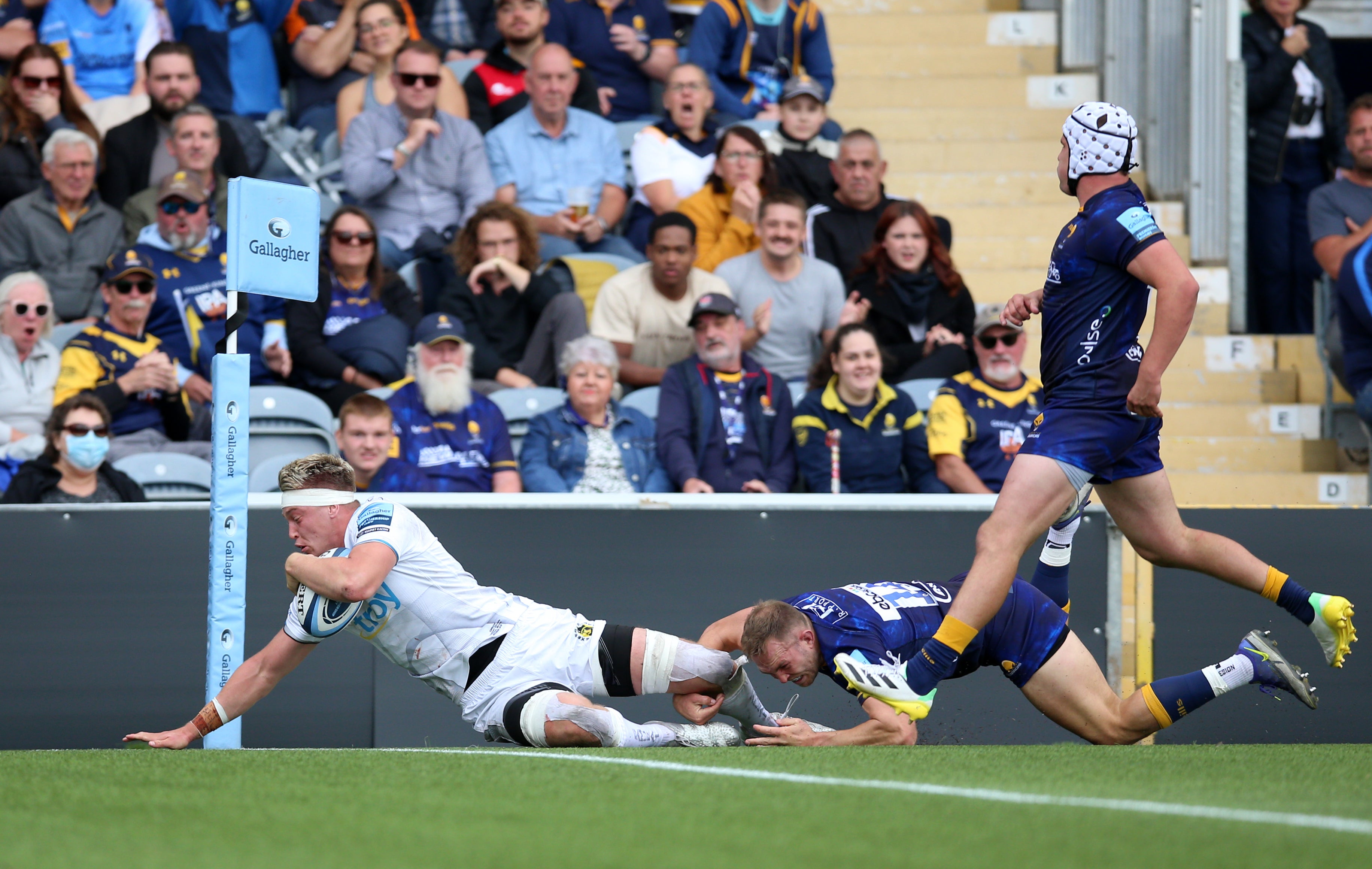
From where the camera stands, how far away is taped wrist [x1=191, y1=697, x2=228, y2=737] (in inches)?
201

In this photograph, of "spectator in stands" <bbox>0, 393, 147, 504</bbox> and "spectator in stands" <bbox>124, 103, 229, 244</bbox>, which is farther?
"spectator in stands" <bbox>124, 103, 229, 244</bbox>

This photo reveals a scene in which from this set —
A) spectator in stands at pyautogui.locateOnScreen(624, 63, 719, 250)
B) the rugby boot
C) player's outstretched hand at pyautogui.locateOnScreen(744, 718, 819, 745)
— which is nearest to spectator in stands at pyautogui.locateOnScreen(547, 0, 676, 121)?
spectator in stands at pyautogui.locateOnScreen(624, 63, 719, 250)

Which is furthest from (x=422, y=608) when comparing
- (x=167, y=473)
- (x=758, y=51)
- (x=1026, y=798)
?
(x=758, y=51)

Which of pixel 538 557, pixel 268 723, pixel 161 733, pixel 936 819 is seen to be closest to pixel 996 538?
pixel 936 819

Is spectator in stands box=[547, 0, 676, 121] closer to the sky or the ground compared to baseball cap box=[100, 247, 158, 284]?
closer to the sky

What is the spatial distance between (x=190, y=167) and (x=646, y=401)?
3.03 meters

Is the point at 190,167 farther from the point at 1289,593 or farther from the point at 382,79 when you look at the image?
the point at 1289,593

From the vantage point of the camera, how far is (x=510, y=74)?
398 inches

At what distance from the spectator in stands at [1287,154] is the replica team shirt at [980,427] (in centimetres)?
353

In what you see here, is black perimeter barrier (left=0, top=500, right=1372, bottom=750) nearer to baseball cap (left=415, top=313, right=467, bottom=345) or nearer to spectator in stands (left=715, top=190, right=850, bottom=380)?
baseball cap (left=415, top=313, right=467, bottom=345)

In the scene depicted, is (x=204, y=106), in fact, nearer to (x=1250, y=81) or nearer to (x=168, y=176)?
(x=168, y=176)

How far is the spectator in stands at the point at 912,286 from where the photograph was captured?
340 inches

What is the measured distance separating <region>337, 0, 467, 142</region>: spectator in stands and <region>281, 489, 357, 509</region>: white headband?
479 cm

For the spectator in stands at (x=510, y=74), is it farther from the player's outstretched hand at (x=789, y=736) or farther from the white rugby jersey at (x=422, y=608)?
the player's outstretched hand at (x=789, y=736)
